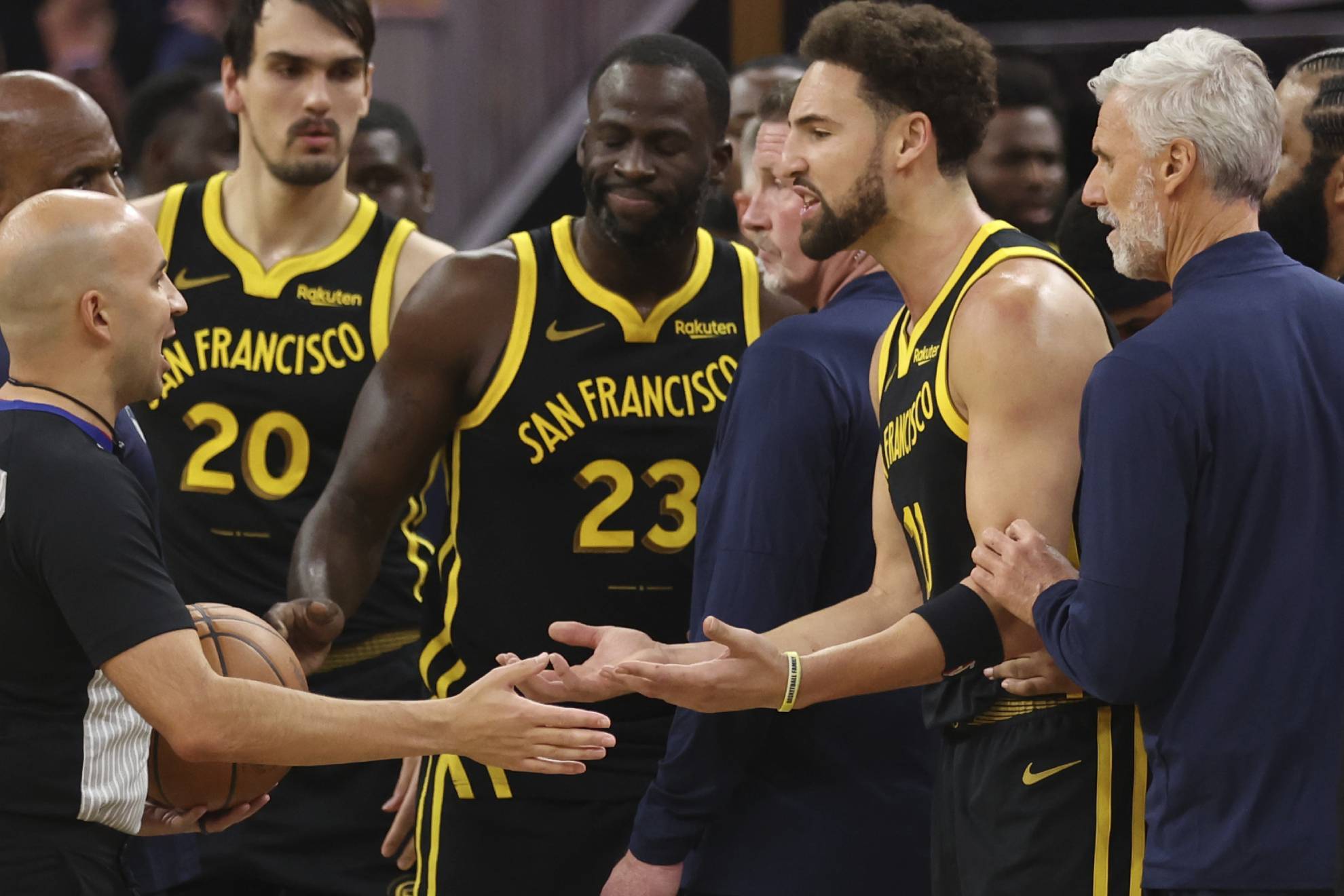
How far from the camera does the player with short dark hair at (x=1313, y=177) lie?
3.79 m

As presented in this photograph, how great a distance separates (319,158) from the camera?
4.97m

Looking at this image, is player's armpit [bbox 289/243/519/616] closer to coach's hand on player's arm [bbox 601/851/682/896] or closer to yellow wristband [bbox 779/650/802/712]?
coach's hand on player's arm [bbox 601/851/682/896]

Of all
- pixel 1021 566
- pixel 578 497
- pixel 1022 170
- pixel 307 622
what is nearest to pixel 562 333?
pixel 578 497

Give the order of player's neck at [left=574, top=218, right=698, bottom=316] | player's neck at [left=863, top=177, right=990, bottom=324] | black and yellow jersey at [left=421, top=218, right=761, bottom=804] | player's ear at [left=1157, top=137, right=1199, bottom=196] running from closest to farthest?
1. player's ear at [left=1157, top=137, right=1199, bottom=196]
2. player's neck at [left=863, top=177, right=990, bottom=324]
3. black and yellow jersey at [left=421, top=218, right=761, bottom=804]
4. player's neck at [left=574, top=218, right=698, bottom=316]

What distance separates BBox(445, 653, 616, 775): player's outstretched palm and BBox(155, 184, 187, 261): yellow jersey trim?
2.39m

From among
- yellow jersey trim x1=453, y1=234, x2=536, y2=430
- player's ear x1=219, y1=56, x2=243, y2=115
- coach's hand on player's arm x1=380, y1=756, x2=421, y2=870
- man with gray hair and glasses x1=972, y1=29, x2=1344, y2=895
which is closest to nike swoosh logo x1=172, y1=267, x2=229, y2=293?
player's ear x1=219, y1=56, x2=243, y2=115

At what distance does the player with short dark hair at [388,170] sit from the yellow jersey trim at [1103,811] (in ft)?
14.5

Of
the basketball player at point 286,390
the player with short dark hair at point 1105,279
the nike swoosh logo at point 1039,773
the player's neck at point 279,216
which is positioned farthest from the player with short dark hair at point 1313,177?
the player's neck at point 279,216

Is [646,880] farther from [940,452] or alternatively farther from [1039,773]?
[940,452]

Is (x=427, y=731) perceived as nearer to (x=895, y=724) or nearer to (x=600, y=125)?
(x=895, y=724)

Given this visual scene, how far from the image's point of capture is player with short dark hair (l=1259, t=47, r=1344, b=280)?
3795mm

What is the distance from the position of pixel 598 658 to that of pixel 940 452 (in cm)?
77

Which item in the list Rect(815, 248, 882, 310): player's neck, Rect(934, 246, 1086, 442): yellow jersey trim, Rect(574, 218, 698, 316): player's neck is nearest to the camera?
Rect(934, 246, 1086, 442): yellow jersey trim

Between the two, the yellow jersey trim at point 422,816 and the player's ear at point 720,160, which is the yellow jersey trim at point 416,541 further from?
the player's ear at point 720,160
